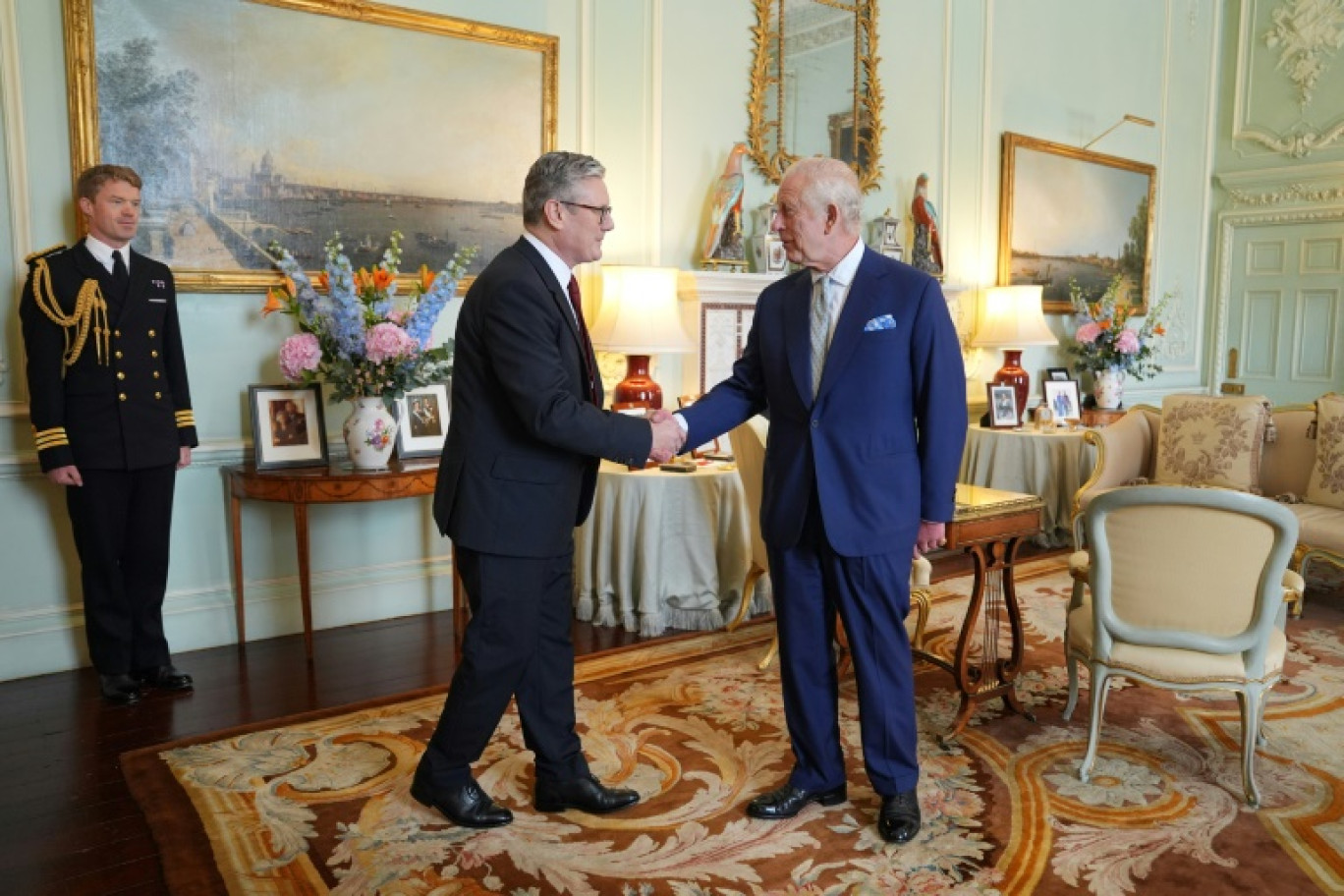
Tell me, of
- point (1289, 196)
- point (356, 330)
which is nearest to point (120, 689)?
point (356, 330)

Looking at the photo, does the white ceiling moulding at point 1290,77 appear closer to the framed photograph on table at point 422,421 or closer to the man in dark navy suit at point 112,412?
the framed photograph on table at point 422,421

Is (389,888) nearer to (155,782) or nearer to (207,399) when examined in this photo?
(155,782)

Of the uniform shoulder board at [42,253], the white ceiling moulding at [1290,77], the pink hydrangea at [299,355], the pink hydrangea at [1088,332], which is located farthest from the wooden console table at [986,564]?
the white ceiling moulding at [1290,77]

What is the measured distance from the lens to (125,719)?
3.62m

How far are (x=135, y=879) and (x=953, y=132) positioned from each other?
6441mm

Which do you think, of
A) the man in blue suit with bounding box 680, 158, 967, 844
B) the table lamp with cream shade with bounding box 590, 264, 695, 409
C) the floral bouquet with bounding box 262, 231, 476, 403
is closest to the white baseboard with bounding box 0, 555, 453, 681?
the floral bouquet with bounding box 262, 231, 476, 403

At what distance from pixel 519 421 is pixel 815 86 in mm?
4403

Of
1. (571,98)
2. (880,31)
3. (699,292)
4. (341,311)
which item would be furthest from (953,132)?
(341,311)

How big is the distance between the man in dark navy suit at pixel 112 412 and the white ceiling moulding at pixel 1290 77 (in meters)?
8.68

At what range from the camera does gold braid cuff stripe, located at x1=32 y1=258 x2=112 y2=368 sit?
365 centimetres

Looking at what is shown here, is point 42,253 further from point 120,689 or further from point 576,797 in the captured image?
point 576,797

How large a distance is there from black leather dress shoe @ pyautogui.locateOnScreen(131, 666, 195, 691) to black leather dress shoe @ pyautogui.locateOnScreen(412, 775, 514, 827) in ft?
5.14

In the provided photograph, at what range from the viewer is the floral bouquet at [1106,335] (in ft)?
25.1

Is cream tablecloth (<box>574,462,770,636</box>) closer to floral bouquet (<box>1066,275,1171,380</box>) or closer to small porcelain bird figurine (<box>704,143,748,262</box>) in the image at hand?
small porcelain bird figurine (<box>704,143,748,262</box>)
